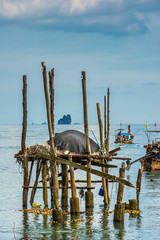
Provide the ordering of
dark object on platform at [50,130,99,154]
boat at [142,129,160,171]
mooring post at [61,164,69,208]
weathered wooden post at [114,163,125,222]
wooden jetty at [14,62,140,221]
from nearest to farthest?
weathered wooden post at [114,163,125,222], wooden jetty at [14,62,140,221], dark object on platform at [50,130,99,154], mooring post at [61,164,69,208], boat at [142,129,160,171]

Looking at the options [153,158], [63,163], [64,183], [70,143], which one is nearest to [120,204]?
[63,163]

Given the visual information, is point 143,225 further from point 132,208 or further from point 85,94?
point 85,94

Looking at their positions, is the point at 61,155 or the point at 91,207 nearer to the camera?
the point at 61,155

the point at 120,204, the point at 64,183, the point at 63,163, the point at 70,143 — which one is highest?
the point at 70,143

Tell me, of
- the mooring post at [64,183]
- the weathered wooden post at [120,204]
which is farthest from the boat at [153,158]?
the weathered wooden post at [120,204]

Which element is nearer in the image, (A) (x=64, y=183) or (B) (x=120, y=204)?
(B) (x=120, y=204)

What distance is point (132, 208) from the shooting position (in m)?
24.7

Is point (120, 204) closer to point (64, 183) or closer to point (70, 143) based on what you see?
point (64, 183)

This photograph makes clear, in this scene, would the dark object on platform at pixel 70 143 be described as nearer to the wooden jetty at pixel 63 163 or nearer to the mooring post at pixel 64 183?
the wooden jetty at pixel 63 163

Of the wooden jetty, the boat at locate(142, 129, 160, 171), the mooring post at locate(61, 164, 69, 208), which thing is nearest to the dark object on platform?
the wooden jetty

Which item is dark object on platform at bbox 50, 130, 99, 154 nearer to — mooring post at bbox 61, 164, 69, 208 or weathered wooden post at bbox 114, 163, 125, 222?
mooring post at bbox 61, 164, 69, 208

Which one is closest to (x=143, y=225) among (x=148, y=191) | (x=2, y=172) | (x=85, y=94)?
(x=85, y=94)

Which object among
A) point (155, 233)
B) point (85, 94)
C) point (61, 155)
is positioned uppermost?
point (85, 94)

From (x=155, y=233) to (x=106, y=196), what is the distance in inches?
189
